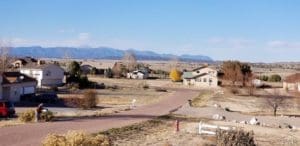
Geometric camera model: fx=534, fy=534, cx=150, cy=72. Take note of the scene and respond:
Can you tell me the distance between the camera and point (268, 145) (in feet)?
86.4

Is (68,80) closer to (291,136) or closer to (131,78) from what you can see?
(131,78)

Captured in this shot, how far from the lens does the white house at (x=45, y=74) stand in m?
87.2

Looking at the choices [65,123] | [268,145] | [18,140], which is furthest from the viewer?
[65,123]

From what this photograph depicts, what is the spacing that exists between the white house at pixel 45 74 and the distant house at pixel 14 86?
2091 cm

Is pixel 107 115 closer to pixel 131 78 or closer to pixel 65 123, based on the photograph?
pixel 65 123

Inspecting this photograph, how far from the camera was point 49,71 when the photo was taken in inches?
3519

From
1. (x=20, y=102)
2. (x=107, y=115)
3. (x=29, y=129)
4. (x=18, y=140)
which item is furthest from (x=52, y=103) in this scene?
(x=18, y=140)

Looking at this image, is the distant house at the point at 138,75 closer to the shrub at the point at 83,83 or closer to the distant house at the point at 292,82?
the shrub at the point at 83,83

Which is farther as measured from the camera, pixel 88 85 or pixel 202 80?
pixel 202 80

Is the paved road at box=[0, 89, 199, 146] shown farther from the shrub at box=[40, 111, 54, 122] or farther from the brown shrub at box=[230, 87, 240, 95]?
the brown shrub at box=[230, 87, 240, 95]

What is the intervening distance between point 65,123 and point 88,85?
60280 millimetres

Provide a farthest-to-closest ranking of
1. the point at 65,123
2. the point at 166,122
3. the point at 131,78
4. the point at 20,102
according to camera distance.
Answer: the point at 131,78
the point at 20,102
the point at 166,122
the point at 65,123

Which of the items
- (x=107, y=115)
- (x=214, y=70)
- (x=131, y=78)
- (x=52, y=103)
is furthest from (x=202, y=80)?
(x=107, y=115)

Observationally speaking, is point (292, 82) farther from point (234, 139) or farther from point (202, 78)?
point (234, 139)
